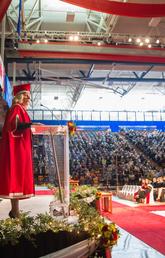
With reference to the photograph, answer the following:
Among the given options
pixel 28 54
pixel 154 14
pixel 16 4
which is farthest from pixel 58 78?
pixel 154 14

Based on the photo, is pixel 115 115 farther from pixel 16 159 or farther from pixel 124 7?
pixel 16 159

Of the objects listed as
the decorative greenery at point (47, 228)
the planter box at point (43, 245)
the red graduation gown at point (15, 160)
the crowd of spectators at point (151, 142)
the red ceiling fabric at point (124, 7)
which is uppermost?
the red ceiling fabric at point (124, 7)

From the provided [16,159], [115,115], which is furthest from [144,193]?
[115,115]

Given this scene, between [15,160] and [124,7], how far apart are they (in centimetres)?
349

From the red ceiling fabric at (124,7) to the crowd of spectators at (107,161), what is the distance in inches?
418

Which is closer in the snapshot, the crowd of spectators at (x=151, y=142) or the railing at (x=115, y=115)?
the crowd of spectators at (x=151, y=142)

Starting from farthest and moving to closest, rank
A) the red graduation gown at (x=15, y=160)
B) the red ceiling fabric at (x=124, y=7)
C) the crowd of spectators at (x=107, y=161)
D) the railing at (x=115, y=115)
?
the railing at (x=115, y=115)
the crowd of spectators at (x=107, y=161)
the red ceiling fabric at (x=124, y=7)
the red graduation gown at (x=15, y=160)

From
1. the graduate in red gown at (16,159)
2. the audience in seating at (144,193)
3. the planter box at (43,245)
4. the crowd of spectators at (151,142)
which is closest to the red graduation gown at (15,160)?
the graduate in red gown at (16,159)

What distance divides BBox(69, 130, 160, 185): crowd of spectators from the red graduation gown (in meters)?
12.6

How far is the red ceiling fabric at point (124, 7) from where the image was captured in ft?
16.4

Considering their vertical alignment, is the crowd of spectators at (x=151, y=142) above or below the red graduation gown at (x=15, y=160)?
above

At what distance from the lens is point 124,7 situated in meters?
5.16

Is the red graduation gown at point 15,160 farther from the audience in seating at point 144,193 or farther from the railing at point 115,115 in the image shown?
the railing at point 115,115

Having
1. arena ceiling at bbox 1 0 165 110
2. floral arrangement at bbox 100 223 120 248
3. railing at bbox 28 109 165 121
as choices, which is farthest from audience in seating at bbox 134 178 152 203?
railing at bbox 28 109 165 121
